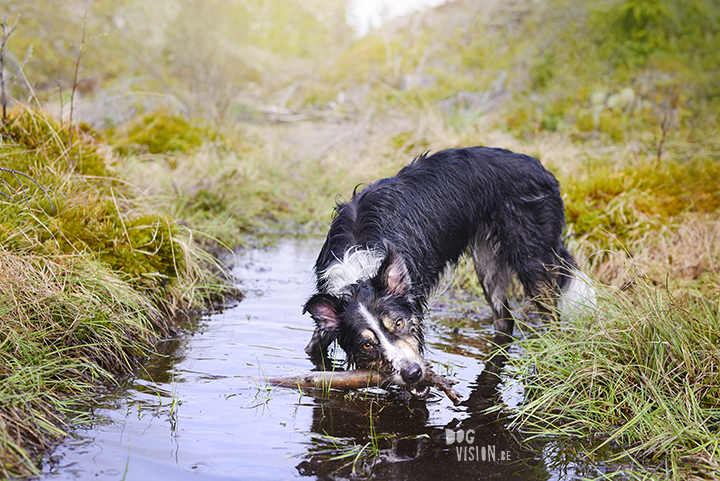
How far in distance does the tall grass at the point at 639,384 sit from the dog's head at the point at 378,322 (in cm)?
77

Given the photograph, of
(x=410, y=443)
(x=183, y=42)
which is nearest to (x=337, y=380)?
(x=410, y=443)

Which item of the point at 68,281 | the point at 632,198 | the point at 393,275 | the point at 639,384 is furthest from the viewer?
the point at 632,198

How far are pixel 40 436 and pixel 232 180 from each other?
6.87 m

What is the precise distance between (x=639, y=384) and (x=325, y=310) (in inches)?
80.1

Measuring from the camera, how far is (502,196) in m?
5.06

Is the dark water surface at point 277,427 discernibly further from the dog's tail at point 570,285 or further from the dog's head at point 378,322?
the dog's tail at point 570,285

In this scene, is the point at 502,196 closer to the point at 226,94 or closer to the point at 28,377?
the point at 28,377

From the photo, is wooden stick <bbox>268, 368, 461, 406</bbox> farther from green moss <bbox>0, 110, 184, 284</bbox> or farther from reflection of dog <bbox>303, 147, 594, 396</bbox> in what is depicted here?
green moss <bbox>0, 110, 184, 284</bbox>

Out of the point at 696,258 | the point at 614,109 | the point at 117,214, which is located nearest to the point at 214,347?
the point at 117,214

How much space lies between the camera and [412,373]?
3547mm

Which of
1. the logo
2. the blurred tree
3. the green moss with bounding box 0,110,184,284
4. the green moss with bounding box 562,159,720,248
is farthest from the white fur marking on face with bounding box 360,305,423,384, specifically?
the blurred tree

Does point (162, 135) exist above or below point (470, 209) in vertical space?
above

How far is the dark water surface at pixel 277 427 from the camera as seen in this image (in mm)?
2967

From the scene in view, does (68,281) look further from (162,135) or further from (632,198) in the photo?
(162,135)
